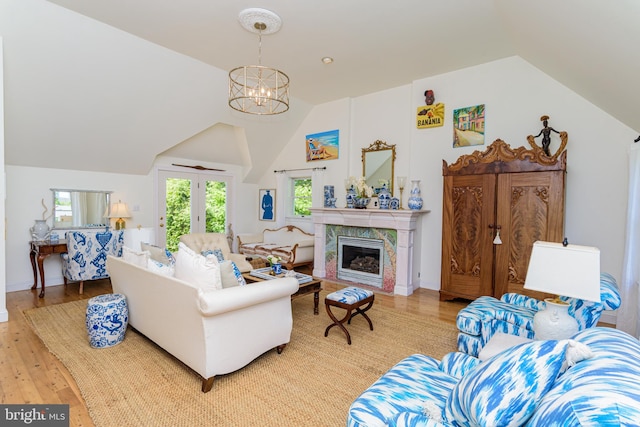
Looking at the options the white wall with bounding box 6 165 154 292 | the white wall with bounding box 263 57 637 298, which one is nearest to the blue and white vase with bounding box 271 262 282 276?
the white wall with bounding box 263 57 637 298

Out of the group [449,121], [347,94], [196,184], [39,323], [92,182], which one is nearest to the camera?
[39,323]

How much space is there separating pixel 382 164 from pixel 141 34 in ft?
12.4

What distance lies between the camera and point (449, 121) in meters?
4.65

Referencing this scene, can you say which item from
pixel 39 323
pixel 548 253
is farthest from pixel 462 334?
pixel 39 323

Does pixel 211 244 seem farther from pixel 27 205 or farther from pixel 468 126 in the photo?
pixel 468 126

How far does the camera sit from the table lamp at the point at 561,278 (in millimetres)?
1606

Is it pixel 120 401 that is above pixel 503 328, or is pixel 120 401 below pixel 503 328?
below

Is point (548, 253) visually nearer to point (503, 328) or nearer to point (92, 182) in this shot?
point (503, 328)

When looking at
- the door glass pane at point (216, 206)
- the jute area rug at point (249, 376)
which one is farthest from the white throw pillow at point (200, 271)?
the door glass pane at point (216, 206)

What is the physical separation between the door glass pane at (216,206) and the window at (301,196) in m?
1.53

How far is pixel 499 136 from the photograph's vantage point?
425 cm

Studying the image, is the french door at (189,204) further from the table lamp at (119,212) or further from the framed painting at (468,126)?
the framed painting at (468,126)

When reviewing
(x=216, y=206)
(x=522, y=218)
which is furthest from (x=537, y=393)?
(x=216, y=206)

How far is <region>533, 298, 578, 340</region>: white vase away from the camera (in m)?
1.77
